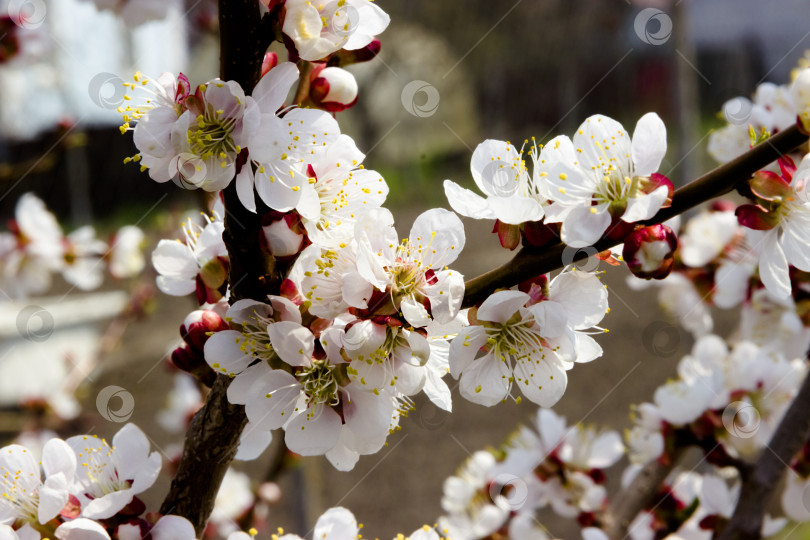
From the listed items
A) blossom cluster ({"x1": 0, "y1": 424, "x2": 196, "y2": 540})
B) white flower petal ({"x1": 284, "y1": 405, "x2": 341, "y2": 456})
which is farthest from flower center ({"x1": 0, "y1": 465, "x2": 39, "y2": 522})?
white flower petal ({"x1": 284, "y1": 405, "x2": 341, "y2": 456})

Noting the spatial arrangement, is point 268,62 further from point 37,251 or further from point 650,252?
point 37,251

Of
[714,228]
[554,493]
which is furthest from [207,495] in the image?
[714,228]

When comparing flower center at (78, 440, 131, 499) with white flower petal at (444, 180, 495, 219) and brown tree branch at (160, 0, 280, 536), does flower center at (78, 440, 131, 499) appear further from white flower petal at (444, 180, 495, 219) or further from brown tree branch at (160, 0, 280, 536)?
white flower petal at (444, 180, 495, 219)

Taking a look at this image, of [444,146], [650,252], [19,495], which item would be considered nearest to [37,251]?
[19,495]

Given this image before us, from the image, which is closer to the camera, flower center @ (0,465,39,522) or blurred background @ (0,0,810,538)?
flower center @ (0,465,39,522)

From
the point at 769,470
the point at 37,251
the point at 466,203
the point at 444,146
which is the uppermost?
the point at 466,203

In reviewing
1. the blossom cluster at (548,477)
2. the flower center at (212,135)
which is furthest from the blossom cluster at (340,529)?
the blossom cluster at (548,477)

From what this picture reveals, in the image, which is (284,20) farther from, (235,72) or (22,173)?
(22,173)
